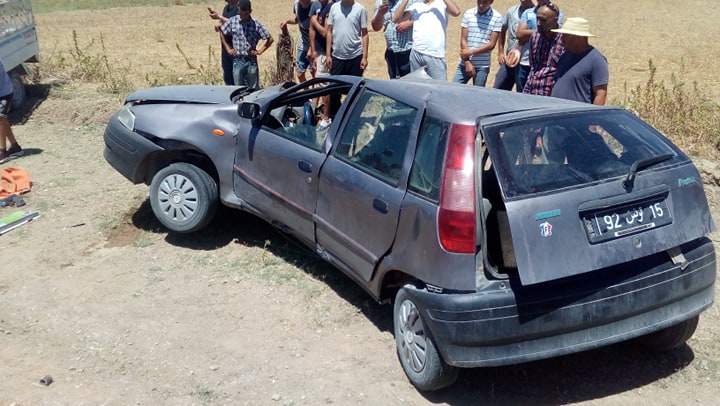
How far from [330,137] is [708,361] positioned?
273cm

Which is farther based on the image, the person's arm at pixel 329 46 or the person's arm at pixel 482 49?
the person's arm at pixel 329 46

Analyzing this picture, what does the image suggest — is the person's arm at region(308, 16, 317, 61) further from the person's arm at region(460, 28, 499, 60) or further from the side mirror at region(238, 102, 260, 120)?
the side mirror at region(238, 102, 260, 120)

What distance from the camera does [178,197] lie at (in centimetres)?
630

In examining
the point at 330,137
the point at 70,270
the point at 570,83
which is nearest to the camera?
the point at 330,137

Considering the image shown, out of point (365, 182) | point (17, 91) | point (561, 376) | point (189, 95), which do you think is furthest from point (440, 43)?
point (17, 91)

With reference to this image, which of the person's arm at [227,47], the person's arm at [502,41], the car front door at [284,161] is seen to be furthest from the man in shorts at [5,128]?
the person's arm at [502,41]

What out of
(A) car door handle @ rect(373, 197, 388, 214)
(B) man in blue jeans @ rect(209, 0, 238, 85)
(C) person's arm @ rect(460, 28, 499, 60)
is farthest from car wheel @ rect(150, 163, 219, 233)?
(B) man in blue jeans @ rect(209, 0, 238, 85)

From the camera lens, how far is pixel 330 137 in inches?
206

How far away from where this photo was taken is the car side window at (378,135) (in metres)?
4.62

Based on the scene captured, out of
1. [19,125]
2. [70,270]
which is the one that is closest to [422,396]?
[70,270]

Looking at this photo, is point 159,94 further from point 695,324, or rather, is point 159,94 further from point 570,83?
point 695,324

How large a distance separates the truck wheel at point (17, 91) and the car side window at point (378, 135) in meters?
7.87

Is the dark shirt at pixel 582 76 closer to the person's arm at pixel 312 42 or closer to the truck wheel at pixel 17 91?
the person's arm at pixel 312 42

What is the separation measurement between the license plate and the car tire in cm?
962
